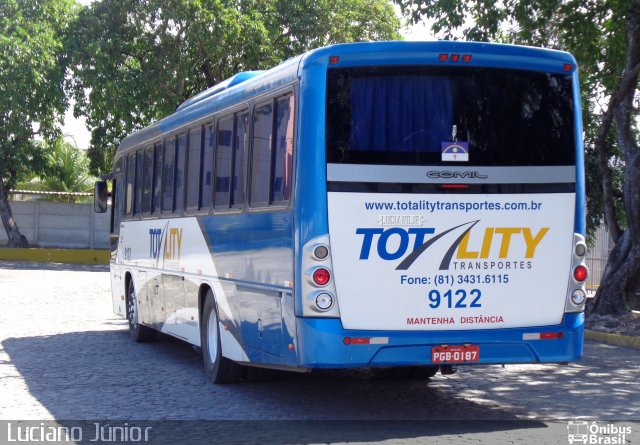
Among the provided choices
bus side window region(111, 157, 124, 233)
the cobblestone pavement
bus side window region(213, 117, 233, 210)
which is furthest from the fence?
bus side window region(213, 117, 233, 210)

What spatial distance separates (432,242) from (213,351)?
11.3ft

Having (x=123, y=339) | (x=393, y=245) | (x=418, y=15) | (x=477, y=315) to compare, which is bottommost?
(x=123, y=339)

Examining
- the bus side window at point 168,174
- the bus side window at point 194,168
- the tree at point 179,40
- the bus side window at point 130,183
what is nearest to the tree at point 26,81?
the tree at point 179,40

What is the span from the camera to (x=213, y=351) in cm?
1124

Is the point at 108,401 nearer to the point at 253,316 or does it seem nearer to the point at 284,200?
the point at 253,316

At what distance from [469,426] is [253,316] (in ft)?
7.27

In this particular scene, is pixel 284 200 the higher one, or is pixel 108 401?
pixel 284 200

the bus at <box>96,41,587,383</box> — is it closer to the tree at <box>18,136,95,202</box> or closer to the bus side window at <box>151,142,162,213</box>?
the bus side window at <box>151,142,162,213</box>

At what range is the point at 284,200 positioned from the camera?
9.07 metres

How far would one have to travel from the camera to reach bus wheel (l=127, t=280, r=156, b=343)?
15.0 m

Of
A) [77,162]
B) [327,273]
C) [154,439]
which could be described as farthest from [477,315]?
[77,162]

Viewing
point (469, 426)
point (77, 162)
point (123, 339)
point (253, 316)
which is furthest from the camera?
point (77, 162)

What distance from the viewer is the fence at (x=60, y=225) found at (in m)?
41.5

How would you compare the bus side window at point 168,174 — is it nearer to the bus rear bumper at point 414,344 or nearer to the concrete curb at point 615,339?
the bus rear bumper at point 414,344
